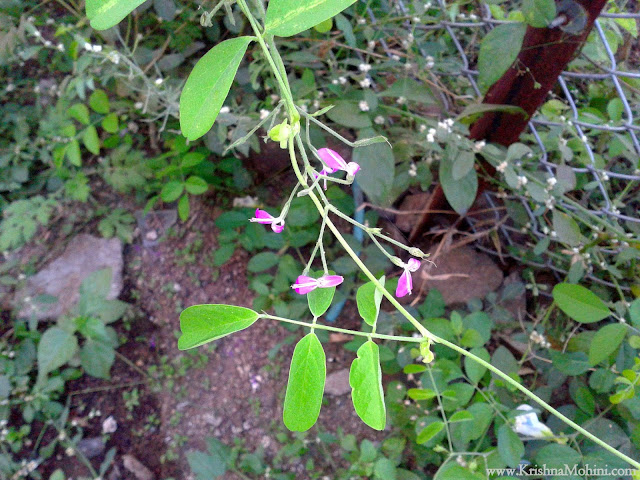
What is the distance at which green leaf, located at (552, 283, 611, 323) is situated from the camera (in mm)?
939

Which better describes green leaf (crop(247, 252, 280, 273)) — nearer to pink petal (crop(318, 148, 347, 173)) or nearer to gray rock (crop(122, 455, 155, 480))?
gray rock (crop(122, 455, 155, 480))

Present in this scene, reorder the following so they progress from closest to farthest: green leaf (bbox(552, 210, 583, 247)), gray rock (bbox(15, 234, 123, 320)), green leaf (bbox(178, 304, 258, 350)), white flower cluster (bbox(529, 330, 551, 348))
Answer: green leaf (bbox(178, 304, 258, 350)) → green leaf (bbox(552, 210, 583, 247)) → white flower cluster (bbox(529, 330, 551, 348)) → gray rock (bbox(15, 234, 123, 320))

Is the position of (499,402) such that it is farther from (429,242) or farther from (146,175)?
(146,175)

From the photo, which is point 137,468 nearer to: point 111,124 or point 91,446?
point 91,446

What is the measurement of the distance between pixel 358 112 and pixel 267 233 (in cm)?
52

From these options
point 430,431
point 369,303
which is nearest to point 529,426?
point 430,431

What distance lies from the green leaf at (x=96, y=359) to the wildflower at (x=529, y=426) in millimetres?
1157

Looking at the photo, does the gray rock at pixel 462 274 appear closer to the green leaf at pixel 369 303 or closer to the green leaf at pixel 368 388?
the green leaf at pixel 369 303

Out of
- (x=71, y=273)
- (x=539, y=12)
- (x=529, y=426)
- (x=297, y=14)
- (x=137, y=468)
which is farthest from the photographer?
(x=71, y=273)

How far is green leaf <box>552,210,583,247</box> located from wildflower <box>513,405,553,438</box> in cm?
36

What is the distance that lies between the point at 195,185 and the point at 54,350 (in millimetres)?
664

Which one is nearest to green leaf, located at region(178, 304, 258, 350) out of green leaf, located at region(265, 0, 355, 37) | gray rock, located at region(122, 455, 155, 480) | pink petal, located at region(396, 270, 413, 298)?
pink petal, located at region(396, 270, 413, 298)

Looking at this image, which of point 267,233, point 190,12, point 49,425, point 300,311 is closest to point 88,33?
point 190,12

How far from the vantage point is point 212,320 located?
526 millimetres
